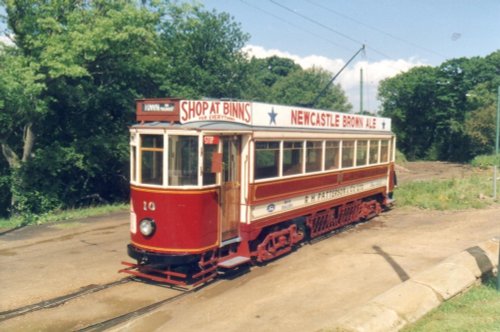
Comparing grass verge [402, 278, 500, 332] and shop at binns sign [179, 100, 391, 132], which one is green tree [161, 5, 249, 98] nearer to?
shop at binns sign [179, 100, 391, 132]

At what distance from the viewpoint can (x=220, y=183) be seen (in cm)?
963

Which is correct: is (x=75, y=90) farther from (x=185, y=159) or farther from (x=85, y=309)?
(x=85, y=309)

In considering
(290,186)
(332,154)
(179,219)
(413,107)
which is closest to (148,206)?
(179,219)

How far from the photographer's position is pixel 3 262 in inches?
450

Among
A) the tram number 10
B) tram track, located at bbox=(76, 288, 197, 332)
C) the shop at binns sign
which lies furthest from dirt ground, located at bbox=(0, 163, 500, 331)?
the shop at binns sign

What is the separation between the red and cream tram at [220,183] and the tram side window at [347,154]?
98 centimetres

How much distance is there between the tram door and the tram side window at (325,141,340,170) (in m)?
3.99

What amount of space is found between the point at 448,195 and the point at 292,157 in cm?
1197

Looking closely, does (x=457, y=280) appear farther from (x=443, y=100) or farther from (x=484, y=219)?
(x=443, y=100)

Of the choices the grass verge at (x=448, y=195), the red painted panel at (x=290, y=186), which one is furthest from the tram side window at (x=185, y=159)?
the grass verge at (x=448, y=195)

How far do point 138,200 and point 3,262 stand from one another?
442 centimetres

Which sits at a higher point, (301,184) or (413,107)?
(413,107)

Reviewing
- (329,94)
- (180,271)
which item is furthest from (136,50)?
(329,94)

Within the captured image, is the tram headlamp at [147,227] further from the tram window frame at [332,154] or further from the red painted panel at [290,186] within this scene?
the tram window frame at [332,154]
